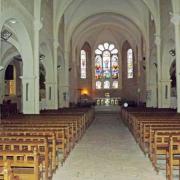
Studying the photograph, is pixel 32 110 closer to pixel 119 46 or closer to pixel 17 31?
pixel 17 31

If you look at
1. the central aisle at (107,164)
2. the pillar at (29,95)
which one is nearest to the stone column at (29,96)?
the pillar at (29,95)

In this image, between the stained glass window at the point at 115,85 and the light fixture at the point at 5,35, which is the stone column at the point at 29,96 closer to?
the light fixture at the point at 5,35

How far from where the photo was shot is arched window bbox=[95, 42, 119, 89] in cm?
4244

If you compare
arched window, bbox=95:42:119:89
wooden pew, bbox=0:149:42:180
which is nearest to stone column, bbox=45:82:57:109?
wooden pew, bbox=0:149:42:180

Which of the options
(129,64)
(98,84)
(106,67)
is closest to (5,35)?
(129,64)

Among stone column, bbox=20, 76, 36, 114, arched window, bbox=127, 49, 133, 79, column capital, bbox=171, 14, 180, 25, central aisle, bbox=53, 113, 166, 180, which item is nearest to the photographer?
central aisle, bbox=53, 113, 166, 180

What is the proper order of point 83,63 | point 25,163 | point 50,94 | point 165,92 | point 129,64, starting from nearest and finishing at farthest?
point 25,163
point 165,92
point 50,94
point 129,64
point 83,63

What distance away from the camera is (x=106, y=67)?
141 ft

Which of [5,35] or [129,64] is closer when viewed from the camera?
[5,35]

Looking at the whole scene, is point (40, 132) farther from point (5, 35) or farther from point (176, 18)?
point (176, 18)

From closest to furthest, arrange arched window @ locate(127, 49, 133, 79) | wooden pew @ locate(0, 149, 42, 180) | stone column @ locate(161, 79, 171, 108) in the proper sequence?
wooden pew @ locate(0, 149, 42, 180)
stone column @ locate(161, 79, 171, 108)
arched window @ locate(127, 49, 133, 79)

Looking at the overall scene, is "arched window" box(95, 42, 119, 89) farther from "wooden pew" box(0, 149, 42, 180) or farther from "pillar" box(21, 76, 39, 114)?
"wooden pew" box(0, 149, 42, 180)

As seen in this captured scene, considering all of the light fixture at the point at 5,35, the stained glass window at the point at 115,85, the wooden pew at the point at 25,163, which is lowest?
the wooden pew at the point at 25,163

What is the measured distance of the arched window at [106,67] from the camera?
139ft
